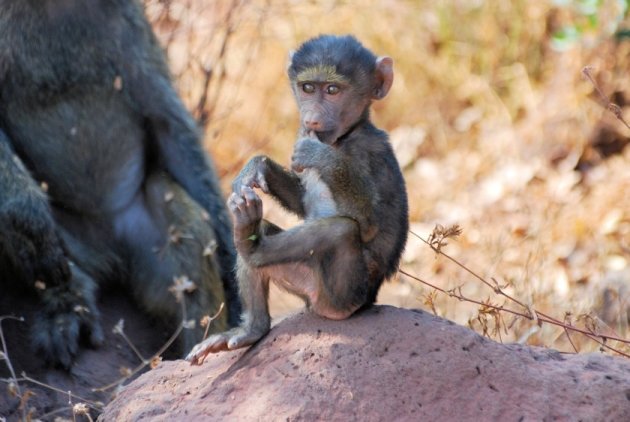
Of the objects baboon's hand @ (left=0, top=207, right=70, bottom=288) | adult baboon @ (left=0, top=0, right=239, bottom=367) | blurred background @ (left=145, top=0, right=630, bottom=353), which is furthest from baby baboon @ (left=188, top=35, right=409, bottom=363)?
blurred background @ (left=145, top=0, right=630, bottom=353)

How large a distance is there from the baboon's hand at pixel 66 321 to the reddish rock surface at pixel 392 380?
1.38m

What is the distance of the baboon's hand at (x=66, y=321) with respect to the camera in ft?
14.9

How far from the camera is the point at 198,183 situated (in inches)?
209

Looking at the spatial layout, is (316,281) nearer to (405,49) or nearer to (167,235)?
(167,235)

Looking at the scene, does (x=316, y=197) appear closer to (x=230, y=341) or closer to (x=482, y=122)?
(x=230, y=341)

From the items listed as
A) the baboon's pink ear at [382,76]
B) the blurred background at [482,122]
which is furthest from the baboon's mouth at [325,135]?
the blurred background at [482,122]

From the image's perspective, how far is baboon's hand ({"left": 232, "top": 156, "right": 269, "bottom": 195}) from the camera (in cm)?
316

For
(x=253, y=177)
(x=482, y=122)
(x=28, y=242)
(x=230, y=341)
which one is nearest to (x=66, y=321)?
(x=28, y=242)

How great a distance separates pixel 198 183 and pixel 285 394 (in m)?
2.43

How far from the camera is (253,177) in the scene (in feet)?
10.4

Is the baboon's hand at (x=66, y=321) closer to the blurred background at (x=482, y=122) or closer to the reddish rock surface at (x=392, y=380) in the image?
the reddish rock surface at (x=392, y=380)

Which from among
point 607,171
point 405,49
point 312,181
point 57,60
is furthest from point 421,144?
point 312,181

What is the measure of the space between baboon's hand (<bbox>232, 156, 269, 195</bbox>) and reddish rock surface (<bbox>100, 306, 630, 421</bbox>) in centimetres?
41

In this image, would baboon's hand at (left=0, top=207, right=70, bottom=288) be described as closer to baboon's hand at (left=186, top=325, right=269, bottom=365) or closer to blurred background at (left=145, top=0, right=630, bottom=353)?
baboon's hand at (left=186, top=325, right=269, bottom=365)
